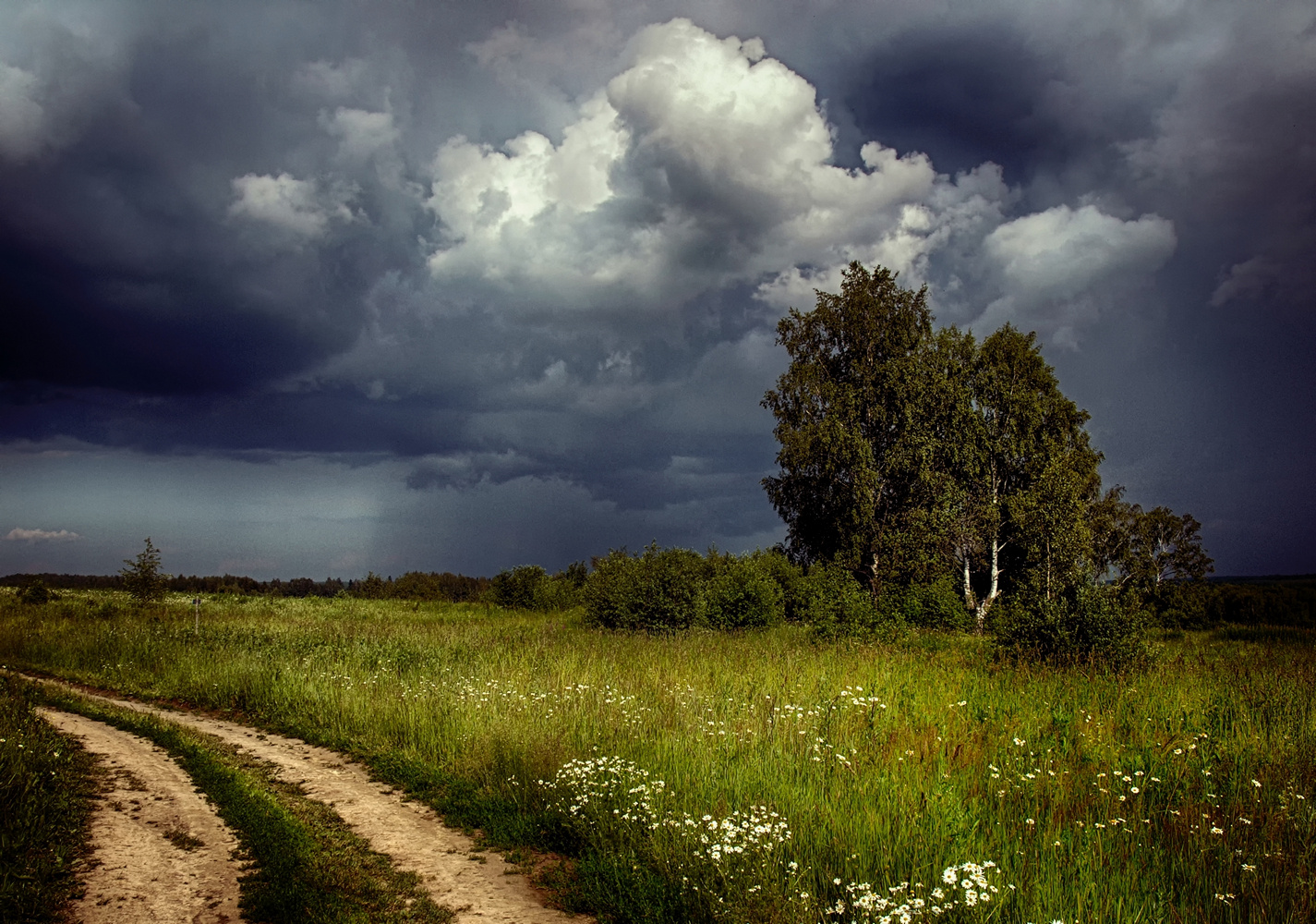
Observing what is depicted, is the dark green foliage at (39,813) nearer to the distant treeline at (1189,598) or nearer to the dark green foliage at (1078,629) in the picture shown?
the dark green foliage at (1078,629)

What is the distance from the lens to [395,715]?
1146 cm

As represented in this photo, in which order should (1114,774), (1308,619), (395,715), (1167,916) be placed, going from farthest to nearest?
(1308,619) → (395,715) → (1114,774) → (1167,916)

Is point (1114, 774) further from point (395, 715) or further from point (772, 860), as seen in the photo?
point (395, 715)

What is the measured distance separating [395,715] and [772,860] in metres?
8.18

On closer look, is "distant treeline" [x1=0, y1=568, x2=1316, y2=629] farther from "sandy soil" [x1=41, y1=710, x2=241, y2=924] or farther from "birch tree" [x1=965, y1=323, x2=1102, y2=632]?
"sandy soil" [x1=41, y1=710, x2=241, y2=924]

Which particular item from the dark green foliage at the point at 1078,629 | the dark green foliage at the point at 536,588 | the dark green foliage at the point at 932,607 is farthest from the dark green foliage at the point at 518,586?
the dark green foliage at the point at 1078,629

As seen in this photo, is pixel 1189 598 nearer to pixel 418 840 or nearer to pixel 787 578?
pixel 787 578

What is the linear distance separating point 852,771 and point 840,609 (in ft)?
58.2

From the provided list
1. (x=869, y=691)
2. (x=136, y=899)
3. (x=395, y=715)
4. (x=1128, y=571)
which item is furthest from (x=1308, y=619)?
(x=136, y=899)

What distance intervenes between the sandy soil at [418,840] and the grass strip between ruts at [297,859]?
0.18 m

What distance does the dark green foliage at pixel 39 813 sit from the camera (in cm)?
553

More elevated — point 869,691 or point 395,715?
point 869,691

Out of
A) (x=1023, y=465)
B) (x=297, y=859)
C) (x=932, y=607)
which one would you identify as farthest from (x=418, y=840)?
(x=1023, y=465)

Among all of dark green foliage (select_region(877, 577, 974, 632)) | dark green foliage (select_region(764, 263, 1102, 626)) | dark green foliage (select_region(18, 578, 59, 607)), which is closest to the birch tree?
dark green foliage (select_region(764, 263, 1102, 626))
